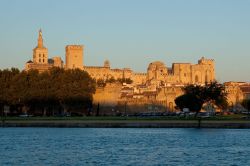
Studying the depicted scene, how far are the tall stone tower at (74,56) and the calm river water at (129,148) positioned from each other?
12819 cm

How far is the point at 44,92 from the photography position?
102438 mm

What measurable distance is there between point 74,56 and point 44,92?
9416 cm

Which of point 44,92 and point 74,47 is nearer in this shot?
point 44,92

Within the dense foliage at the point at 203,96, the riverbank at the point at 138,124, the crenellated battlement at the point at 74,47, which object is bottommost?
the riverbank at the point at 138,124

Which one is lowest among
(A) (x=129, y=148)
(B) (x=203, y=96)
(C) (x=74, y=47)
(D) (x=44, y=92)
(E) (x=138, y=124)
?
(A) (x=129, y=148)

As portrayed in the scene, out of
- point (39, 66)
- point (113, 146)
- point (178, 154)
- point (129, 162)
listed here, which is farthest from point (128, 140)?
point (39, 66)

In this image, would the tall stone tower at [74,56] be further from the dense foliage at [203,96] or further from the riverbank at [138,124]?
the riverbank at [138,124]

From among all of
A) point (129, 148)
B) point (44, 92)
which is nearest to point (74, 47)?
point (44, 92)

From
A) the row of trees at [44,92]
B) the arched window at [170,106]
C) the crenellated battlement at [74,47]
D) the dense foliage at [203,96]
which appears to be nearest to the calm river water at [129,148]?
the dense foliage at [203,96]

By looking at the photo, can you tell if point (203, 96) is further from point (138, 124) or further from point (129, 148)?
point (129, 148)

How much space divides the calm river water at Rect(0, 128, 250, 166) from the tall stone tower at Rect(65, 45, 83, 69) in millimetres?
128189

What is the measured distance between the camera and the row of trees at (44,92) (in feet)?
334

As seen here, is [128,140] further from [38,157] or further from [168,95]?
[168,95]

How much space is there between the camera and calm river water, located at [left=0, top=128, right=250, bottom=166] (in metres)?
40.2
